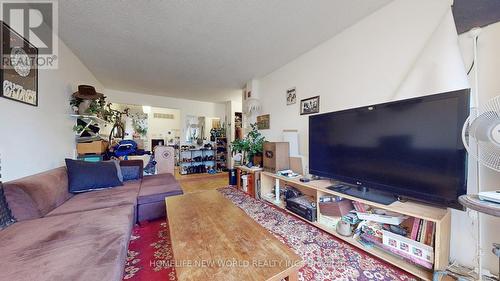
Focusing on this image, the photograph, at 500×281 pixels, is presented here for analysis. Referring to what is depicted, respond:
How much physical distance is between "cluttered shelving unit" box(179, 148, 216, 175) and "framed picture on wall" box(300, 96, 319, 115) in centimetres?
341

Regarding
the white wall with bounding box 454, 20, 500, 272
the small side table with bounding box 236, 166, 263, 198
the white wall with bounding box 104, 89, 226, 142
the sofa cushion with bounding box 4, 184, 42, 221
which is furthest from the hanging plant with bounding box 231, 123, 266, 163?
the white wall with bounding box 104, 89, 226, 142

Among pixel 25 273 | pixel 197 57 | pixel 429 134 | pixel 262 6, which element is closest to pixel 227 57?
pixel 197 57

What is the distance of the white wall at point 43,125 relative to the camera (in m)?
1.37

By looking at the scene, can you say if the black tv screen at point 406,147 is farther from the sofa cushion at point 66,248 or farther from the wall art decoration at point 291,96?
the sofa cushion at point 66,248

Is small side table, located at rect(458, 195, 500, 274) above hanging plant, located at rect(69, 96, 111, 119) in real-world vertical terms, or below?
below

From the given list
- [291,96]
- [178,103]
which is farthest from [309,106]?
[178,103]

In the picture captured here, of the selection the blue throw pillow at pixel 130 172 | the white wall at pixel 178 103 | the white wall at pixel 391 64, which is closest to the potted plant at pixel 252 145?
the white wall at pixel 391 64

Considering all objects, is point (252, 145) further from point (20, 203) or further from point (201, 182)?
point (20, 203)

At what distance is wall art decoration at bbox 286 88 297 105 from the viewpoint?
2686 millimetres

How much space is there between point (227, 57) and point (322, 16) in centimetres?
134

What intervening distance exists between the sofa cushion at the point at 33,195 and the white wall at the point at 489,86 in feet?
10.1

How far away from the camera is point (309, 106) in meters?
2.43

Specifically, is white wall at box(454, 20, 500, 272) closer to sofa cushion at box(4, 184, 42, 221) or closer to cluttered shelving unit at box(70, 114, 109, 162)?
sofa cushion at box(4, 184, 42, 221)

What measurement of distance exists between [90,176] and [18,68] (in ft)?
3.58
